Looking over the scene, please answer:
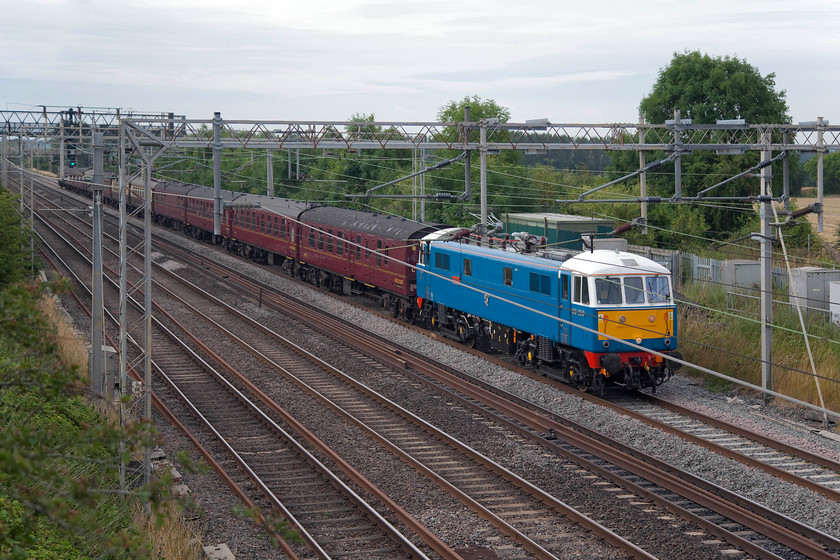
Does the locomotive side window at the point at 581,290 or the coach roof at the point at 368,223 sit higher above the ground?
the coach roof at the point at 368,223

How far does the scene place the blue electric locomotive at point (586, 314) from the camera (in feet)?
62.0

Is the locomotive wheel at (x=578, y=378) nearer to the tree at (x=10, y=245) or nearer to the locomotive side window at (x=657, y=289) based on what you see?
the locomotive side window at (x=657, y=289)

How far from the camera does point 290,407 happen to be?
19031 millimetres

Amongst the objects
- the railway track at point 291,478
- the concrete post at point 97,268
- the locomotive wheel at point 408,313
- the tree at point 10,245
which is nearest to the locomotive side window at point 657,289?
the railway track at point 291,478

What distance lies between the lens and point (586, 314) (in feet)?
62.3

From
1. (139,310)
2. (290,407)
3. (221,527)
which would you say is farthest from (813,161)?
(221,527)

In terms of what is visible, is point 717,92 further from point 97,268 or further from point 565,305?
point 97,268

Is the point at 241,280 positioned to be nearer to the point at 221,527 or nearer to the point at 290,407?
the point at 290,407

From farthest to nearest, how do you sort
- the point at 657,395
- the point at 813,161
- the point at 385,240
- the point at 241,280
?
the point at 813,161 → the point at 241,280 → the point at 385,240 → the point at 657,395

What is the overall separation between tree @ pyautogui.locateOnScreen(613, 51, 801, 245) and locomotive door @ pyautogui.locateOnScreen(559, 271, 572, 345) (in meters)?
29.2

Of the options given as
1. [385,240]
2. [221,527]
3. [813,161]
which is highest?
[813,161]

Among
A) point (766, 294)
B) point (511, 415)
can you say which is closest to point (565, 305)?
point (511, 415)

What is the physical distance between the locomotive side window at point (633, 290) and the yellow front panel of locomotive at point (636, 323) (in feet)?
0.83

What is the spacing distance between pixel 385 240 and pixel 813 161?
61.6 meters
